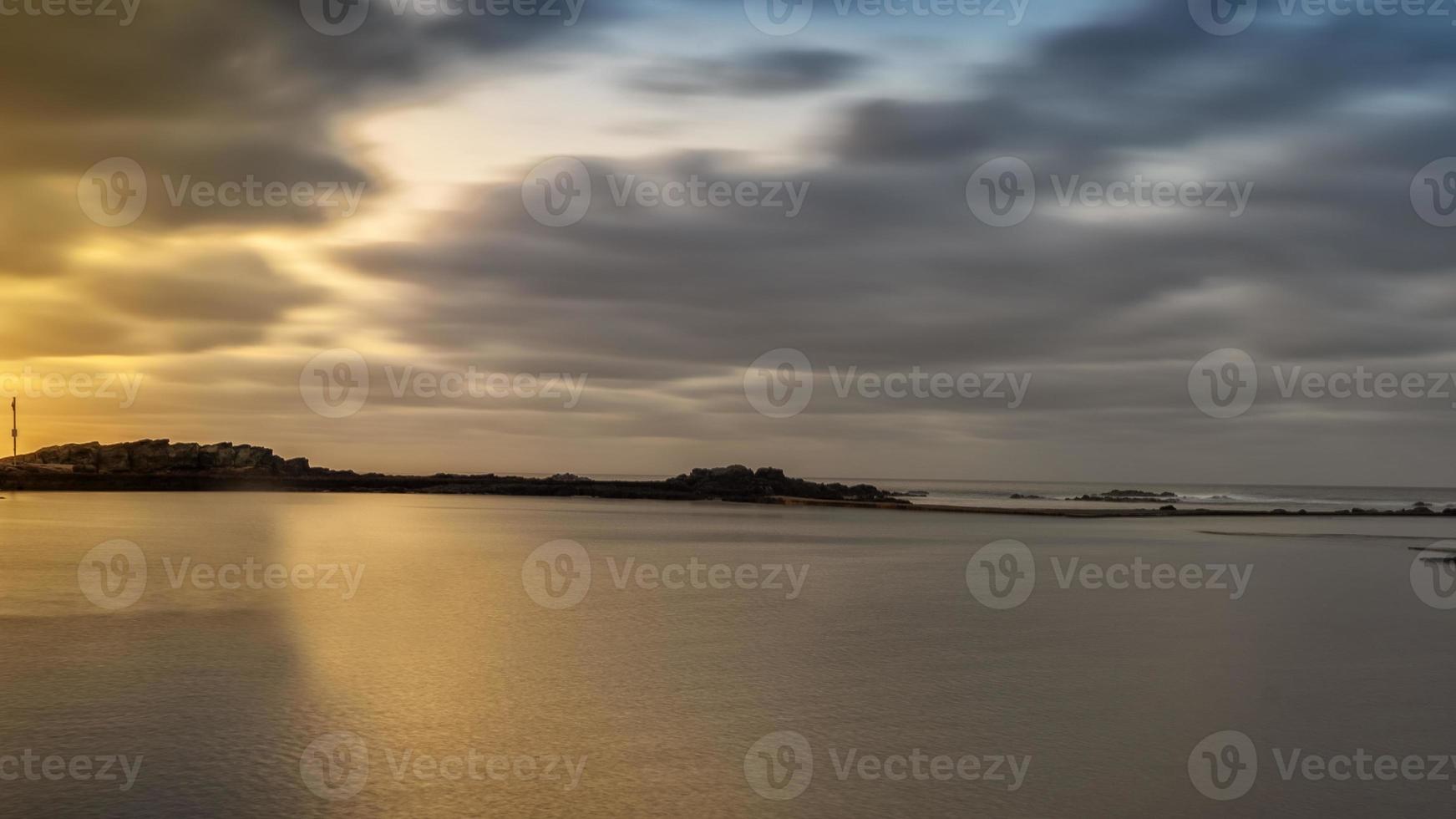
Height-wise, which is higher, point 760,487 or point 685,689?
point 760,487

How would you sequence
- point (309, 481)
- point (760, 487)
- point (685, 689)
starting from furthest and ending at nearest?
point (309, 481) → point (760, 487) → point (685, 689)

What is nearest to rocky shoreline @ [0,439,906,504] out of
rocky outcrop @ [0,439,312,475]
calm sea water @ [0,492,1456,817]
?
rocky outcrop @ [0,439,312,475]

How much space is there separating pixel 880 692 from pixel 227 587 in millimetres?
17952

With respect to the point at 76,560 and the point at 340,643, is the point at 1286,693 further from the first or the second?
the point at 76,560

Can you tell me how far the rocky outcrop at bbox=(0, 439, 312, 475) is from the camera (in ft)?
327

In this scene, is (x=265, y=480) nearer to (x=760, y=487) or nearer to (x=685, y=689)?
(x=760, y=487)

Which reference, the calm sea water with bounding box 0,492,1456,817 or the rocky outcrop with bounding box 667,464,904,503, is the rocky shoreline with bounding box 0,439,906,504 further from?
the calm sea water with bounding box 0,492,1456,817

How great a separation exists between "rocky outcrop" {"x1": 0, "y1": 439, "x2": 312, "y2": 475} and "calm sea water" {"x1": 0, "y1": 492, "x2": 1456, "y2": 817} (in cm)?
7429

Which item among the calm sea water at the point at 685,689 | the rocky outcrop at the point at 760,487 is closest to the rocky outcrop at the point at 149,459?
the rocky outcrop at the point at 760,487

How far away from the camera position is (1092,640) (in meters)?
20.8

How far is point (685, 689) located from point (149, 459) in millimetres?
100554

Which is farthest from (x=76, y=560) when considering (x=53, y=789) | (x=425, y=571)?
(x=53, y=789)

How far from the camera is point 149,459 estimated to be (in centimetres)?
10125

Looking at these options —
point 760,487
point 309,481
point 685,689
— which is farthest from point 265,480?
point 685,689
